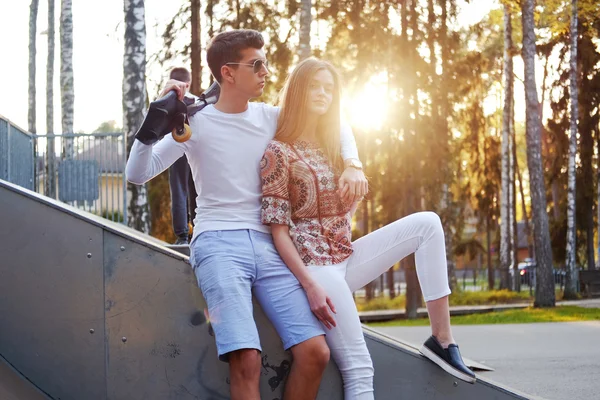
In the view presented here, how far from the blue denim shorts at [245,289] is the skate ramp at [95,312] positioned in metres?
0.28

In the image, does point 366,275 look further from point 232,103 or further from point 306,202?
point 232,103

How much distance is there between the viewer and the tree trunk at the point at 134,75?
49.5 ft

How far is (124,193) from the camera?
15.3 m

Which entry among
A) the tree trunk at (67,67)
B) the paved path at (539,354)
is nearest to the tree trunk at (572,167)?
the paved path at (539,354)

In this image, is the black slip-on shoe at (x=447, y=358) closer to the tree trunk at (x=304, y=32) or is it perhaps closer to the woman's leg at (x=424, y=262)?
the woman's leg at (x=424, y=262)

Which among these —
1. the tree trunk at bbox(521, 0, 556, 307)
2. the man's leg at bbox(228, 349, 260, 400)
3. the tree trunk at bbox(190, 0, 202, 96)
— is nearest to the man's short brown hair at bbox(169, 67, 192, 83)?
the man's leg at bbox(228, 349, 260, 400)

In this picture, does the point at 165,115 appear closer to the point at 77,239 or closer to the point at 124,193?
the point at 77,239

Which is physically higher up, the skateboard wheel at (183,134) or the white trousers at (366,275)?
the skateboard wheel at (183,134)

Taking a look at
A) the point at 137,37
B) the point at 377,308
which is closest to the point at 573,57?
the point at 377,308

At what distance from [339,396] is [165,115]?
1461 mm

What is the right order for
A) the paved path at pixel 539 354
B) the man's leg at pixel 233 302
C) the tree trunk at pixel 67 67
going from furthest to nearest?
the tree trunk at pixel 67 67, the paved path at pixel 539 354, the man's leg at pixel 233 302

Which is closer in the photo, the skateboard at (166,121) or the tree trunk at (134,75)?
the skateboard at (166,121)

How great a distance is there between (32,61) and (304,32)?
17.3m

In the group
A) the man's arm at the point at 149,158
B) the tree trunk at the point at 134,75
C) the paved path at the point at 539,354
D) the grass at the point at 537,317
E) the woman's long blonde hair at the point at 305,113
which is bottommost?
the grass at the point at 537,317
